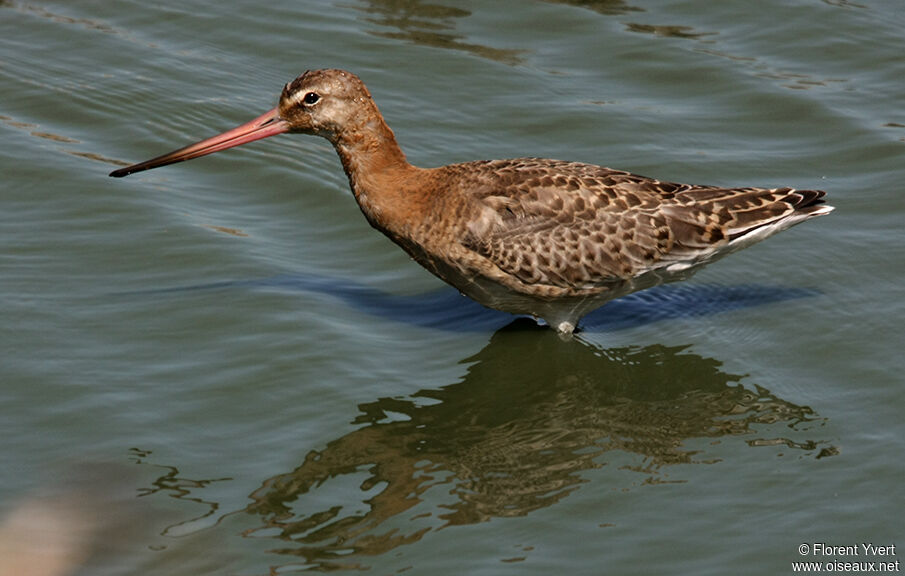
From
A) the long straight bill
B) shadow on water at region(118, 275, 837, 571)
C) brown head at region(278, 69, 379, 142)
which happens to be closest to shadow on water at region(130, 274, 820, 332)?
shadow on water at region(118, 275, 837, 571)

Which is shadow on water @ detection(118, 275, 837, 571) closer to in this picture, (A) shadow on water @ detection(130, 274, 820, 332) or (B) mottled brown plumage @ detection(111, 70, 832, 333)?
(A) shadow on water @ detection(130, 274, 820, 332)

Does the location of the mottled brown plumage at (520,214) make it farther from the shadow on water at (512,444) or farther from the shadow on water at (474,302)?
the shadow on water at (512,444)

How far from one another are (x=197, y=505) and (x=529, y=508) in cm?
180

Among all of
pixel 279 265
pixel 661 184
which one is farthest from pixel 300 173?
pixel 661 184

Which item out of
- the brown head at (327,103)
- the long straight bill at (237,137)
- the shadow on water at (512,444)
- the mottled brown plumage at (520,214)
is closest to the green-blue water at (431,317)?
the shadow on water at (512,444)

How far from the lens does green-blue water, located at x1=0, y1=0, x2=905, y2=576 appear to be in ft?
24.8

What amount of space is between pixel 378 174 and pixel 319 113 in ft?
1.86

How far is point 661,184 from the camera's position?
32.2 ft

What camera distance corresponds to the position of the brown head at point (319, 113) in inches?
367

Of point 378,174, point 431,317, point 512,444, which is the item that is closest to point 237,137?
point 378,174

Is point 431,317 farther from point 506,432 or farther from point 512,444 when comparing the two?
point 512,444

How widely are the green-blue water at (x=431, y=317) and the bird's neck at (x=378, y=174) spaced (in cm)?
84

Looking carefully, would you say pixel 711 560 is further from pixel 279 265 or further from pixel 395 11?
pixel 395 11

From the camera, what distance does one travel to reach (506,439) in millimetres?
8508
